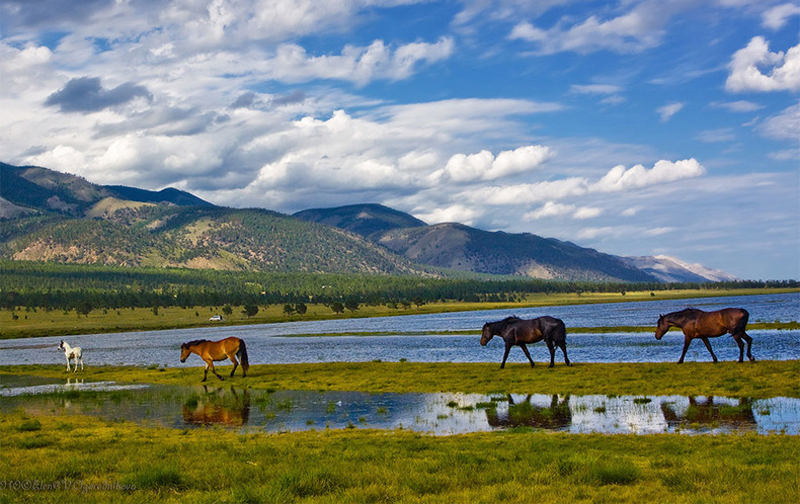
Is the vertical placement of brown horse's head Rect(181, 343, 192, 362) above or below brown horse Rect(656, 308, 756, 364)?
below

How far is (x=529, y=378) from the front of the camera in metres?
35.3

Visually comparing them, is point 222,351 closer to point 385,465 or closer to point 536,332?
point 536,332

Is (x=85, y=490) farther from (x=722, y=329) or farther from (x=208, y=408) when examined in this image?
(x=722, y=329)

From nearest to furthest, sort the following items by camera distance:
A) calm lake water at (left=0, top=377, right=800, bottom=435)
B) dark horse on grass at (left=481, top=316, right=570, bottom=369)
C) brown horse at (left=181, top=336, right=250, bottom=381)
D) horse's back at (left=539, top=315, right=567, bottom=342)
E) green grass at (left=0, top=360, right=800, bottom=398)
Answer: calm lake water at (left=0, top=377, right=800, bottom=435) < green grass at (left=0, top=360, right=800, bottom=398) < horse's back at (left=539, top=315, right=567, bottom=342) < dark horse on grass at (left=481, top=316, right=570, bottom=369) < brown horse at (left=181, top=336, right=250, bottom=381)

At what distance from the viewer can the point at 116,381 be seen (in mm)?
45062

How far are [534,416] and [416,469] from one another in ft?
34.6

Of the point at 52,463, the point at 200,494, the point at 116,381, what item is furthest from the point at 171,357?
the point at 200,494

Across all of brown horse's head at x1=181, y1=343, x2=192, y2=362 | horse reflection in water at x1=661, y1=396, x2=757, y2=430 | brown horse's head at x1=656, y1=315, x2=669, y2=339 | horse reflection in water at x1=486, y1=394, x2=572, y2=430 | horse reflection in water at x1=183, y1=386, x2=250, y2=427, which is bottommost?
horse reflection in water at x1=183, y1=386, x2=250, y2=427

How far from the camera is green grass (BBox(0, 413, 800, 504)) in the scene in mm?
13555

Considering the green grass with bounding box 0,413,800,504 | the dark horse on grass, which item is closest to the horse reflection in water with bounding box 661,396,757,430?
the green grass with bounding box 0,413,800,504

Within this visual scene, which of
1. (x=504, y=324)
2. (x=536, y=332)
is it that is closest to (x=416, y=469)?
(x=536, y=332)

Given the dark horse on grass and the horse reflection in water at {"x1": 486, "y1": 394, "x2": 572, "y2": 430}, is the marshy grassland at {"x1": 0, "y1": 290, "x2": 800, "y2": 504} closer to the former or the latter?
the horse reflection in water at {"x1": 486, "y1": 394, "x2": 572, "y2": 430}

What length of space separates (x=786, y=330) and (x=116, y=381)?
61.0m

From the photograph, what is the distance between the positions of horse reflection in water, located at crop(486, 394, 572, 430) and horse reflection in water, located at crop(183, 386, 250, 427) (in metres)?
9.53
